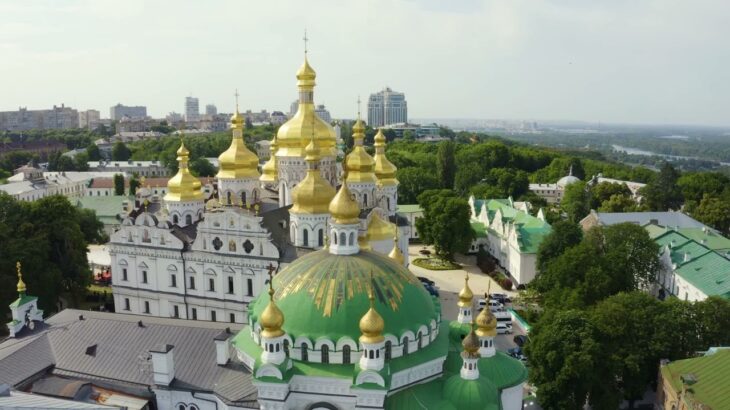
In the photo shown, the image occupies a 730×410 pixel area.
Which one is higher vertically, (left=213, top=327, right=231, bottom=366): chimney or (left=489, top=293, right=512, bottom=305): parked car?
(left=213, top=327, right=231, bottom=366): chimney

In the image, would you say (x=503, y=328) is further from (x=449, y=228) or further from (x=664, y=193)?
(x=664, y=193)

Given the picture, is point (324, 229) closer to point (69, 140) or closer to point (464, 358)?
point (464, 358)

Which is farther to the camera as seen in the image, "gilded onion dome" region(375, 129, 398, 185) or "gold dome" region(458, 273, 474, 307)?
"gilded onion dome" region(375, 129, 398, 185)

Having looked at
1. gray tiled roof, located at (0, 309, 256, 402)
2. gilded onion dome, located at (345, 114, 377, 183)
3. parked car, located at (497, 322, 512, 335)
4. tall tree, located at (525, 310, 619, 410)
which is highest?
A: gilded onion dome, located at (345, 114, 377, 183)

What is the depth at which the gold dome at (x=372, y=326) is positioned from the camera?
1623 centimetres

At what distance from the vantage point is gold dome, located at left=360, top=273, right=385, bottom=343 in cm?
1623

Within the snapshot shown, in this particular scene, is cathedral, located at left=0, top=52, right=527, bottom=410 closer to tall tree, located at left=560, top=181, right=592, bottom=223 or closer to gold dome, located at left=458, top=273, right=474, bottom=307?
gold dome, located at left=458, top=273, right=474, bottom=307

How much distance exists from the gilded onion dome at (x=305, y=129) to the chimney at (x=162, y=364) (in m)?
16.1

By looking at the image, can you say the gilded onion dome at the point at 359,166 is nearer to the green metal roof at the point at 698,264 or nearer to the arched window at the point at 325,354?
the arched window at the point at 325,354

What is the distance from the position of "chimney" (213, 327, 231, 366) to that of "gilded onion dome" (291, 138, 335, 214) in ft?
31.8

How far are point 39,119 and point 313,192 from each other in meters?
168

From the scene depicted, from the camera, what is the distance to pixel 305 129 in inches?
1310

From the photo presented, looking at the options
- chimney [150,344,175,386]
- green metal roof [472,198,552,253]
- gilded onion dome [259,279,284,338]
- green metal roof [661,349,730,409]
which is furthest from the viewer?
green metal roof [472,198,552,253]

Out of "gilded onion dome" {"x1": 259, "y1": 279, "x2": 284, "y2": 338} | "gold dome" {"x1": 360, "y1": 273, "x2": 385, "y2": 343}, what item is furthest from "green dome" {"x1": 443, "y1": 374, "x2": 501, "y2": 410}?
"gilded onion dome" {"x1": 259, "y1": 279, "x2": 284, "y2": 338}
